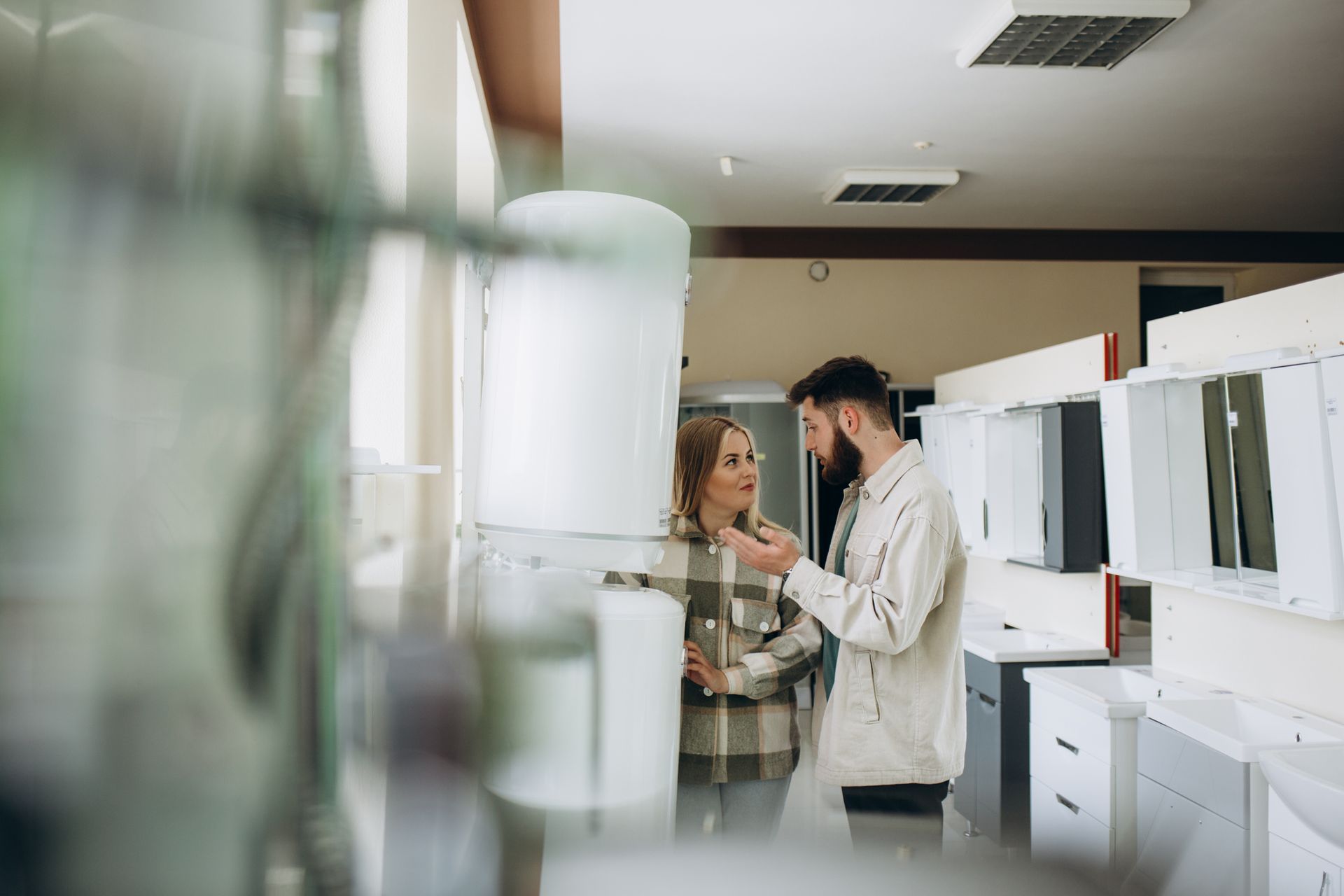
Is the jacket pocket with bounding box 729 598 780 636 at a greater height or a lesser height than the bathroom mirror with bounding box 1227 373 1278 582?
lesser

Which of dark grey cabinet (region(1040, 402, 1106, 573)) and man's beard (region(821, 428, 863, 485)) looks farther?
dark grey cabinet (region(1040, 402, 1106, 573))

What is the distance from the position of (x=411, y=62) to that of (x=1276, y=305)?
8.41 ft

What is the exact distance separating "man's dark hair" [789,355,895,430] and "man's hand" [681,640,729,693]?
0.90m

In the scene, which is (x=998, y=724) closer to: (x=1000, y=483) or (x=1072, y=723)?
(x=1072, y=723)

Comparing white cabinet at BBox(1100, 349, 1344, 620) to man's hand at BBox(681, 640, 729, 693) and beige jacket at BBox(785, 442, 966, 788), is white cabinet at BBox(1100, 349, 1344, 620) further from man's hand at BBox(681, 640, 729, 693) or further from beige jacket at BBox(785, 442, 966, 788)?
man's hand at BBox(681, 640, 729, 693)

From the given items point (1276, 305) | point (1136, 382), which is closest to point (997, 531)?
point (1136, 382)

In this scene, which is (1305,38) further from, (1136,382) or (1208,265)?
(1208,265)

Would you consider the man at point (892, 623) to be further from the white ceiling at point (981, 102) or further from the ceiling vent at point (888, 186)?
the ceiling vent at point (888, 186)

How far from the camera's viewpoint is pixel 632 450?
22cm

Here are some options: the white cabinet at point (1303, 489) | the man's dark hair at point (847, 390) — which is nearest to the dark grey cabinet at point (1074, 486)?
the white cabinet at point (1303, 489)

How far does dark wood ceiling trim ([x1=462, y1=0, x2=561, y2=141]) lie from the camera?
24 cm

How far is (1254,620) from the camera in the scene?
227 cm

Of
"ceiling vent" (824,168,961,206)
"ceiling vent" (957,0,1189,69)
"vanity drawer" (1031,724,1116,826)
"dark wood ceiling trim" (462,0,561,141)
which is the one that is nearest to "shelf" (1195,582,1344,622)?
"vanity drawer" (1031,724,1116,826)

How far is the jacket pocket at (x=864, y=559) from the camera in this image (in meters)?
1.56
